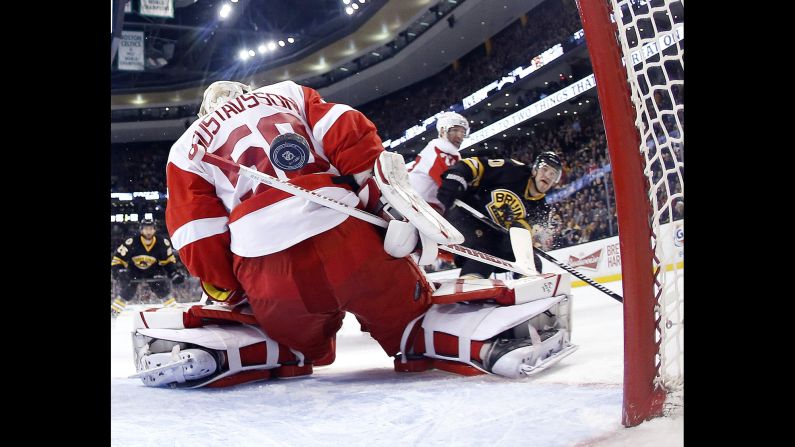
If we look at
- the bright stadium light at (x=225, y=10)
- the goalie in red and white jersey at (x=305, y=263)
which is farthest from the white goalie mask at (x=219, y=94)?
the bright stadium light at (x=225, y=10)

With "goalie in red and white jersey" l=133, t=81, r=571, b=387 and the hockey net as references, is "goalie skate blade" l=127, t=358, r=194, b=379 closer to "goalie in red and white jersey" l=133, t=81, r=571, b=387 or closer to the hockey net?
"goalie in red and white jersey" l=133, t=81, r=571, b=387

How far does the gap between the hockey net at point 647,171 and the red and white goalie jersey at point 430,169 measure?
1477mm

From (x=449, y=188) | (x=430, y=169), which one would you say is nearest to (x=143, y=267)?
(x=430, y=169)

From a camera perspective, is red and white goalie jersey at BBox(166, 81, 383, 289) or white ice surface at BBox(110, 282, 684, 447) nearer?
white ice surface at BBox(110, 282, 684, 447)

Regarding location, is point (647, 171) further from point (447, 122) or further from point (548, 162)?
point (447, 122)

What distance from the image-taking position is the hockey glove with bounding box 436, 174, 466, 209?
226cm

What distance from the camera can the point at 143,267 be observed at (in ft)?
11.8

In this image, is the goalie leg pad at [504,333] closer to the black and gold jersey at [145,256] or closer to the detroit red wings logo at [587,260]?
the black and gold jersey at [145,256]

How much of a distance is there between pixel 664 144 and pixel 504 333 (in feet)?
2.08

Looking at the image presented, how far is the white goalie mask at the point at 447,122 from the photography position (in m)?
2.55

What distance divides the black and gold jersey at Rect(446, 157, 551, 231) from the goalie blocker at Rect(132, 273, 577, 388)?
2.56 feet

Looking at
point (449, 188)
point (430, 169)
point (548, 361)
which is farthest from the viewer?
point (430, 169)

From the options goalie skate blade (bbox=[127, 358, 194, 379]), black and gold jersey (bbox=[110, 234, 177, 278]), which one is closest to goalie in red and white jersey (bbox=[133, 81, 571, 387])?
goalie skate blade (bbox=[127, 358, 194, 379])

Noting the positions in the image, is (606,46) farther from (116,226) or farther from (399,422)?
(116,226)
